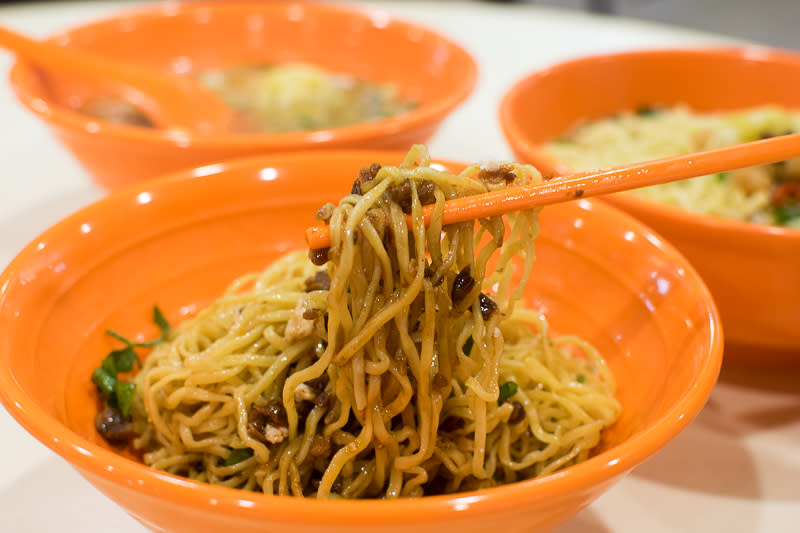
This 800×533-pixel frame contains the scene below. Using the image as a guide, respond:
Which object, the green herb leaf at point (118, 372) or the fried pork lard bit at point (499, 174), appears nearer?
the fried pork lard bit at point (499, 174)

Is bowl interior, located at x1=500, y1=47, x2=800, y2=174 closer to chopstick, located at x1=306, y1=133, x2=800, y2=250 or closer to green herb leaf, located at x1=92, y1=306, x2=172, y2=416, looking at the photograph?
chopstick, located at x1=306, y1=133, x2=800, y2=250

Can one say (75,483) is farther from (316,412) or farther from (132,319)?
(316,412)

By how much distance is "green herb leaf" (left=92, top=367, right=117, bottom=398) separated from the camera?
145cm

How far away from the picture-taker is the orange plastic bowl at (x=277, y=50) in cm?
207

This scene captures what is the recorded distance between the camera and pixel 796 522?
1413 millimetres

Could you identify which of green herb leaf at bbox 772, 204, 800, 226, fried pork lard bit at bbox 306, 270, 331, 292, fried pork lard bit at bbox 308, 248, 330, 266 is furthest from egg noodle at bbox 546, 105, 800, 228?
fried pork lard bit at bbox 308, 248, 330, 266

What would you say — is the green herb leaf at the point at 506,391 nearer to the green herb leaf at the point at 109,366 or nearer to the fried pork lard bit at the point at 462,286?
the fried pork lard bit at the point at 462,286

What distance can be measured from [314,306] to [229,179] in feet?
1.87

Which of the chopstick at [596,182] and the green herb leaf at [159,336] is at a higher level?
the chopstick at [596,182]

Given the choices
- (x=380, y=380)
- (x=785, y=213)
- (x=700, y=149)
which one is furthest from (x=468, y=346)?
(x=700, y=149)

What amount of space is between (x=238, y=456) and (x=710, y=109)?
2344mm

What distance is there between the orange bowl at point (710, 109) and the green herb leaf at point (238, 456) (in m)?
0.93

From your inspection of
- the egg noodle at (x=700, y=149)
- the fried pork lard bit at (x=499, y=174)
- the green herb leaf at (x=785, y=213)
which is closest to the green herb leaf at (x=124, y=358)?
the fried pork lard bit at (x=499, y=174)

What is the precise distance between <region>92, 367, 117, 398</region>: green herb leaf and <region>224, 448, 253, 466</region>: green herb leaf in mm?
285
